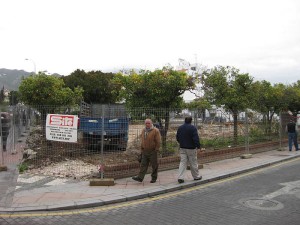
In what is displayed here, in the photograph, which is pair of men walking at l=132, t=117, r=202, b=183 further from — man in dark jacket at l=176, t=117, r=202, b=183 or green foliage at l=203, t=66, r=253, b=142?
green foliage at l=203, t=66, r=253, b=142

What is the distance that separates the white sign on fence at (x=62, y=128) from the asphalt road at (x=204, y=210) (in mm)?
2890

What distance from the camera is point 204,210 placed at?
698 centimetres

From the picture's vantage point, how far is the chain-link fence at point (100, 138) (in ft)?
31.5

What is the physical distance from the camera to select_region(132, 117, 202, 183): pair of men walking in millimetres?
9055

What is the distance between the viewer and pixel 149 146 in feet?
29.7

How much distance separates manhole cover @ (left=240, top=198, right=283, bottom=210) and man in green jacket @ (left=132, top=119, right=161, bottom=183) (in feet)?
7.95

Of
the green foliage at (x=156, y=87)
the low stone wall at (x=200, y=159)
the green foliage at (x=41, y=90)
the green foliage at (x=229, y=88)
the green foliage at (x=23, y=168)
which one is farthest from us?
the green foliage at (x=229, y=88)

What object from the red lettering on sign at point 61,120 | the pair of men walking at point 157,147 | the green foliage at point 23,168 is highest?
the red lettering on sign at point 61,120

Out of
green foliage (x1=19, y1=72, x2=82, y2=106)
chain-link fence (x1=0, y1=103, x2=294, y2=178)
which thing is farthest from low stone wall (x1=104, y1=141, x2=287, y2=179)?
green foliage (x1=19, y1=72, x2=82, y2=106)

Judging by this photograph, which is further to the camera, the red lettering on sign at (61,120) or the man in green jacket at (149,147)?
the red lettering on sign at (61,120)

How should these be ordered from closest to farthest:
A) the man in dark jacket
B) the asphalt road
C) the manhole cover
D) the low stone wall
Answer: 1. the asphalt road
2. the manhole cover
3. the man in dark jacket
4. the low stone wall

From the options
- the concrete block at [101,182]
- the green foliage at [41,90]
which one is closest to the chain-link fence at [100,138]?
the concrete block at [101,182]

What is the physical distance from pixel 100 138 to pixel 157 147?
151 centimetres

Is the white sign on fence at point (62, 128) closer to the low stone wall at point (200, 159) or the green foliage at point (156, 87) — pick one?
the low stone wall at point (200, 159)
